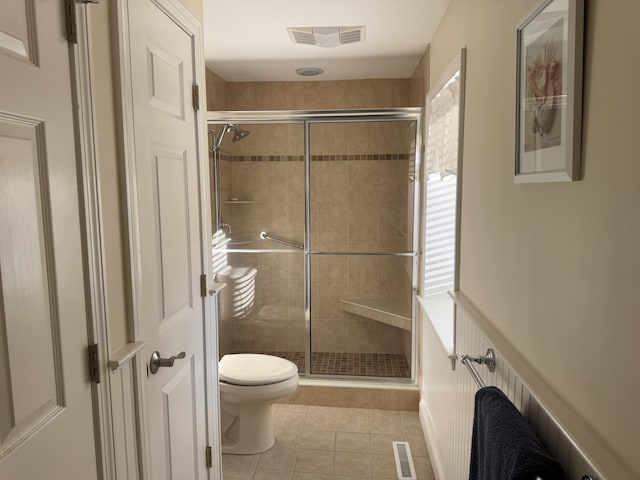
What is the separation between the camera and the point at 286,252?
354 centimetres

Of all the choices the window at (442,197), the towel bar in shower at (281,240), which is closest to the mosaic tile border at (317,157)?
the window at (442,197)

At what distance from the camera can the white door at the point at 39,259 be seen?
2.97 ft

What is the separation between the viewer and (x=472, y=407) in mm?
1783

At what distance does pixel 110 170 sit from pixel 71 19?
369 mm

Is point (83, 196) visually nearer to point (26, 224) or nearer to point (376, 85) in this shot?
point (26, 224)

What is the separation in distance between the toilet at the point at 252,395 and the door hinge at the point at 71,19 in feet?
6.71

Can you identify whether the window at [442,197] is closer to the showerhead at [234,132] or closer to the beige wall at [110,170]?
the showerhead at [234,132]

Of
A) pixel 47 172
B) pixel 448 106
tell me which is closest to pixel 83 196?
pixel 47 172

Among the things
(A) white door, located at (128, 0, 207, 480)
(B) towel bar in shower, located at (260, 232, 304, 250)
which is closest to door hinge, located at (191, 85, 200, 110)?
(A) white door, located at (128, 0, 207, 480)

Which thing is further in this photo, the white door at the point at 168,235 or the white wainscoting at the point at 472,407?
the white door at the point at 168,235

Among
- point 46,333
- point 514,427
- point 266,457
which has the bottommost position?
point 266,457

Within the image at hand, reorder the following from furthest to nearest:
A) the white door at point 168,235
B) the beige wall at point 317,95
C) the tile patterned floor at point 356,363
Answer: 1. the beige wall at point 317,95
2. the tile patterned floor at point 356,363
3. the white door at point 168,235

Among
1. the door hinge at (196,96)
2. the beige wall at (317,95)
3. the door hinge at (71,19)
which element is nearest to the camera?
the door hinge at (71,19)

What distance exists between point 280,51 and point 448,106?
4.20 feet
